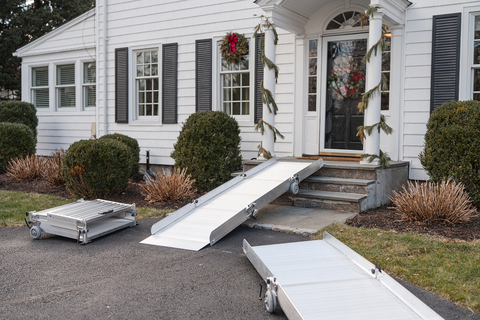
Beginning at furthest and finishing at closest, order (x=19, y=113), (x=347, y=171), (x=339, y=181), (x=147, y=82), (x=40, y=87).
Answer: (x=40, y=87) < (x=19, y=113) < (x=147, y=82) < (x=347, y=171) < (x=339, y=181)

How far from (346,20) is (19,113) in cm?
840

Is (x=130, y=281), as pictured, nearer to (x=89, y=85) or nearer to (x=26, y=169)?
(x=26, y=169)

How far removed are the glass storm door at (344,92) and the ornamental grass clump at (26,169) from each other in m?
6.14

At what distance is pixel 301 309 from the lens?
2904 millimetres

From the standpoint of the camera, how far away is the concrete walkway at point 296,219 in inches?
213

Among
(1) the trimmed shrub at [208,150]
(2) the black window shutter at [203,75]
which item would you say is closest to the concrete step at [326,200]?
(1) the trimmed shrub at [208,150]

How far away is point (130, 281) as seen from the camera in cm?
382

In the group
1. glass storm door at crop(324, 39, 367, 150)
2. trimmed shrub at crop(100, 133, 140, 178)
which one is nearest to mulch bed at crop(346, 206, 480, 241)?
glass storm door at crop(324, 39, 367, 150)

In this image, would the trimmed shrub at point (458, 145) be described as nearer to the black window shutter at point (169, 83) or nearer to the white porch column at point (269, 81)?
the white porch column at point (269, 81)

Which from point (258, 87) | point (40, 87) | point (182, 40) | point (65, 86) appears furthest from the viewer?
point (40, 87)

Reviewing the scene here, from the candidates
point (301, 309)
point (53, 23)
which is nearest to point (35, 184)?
point (301, 309)

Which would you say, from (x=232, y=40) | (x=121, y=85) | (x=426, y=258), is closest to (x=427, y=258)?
(x=426, y=258)

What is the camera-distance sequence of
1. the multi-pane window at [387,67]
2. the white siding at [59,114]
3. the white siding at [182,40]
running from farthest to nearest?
the white siding at [59,114], the white siding at [182,40], the multi-pane window at [387,67]

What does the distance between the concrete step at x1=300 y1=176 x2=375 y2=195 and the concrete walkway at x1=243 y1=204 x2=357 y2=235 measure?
46cm
